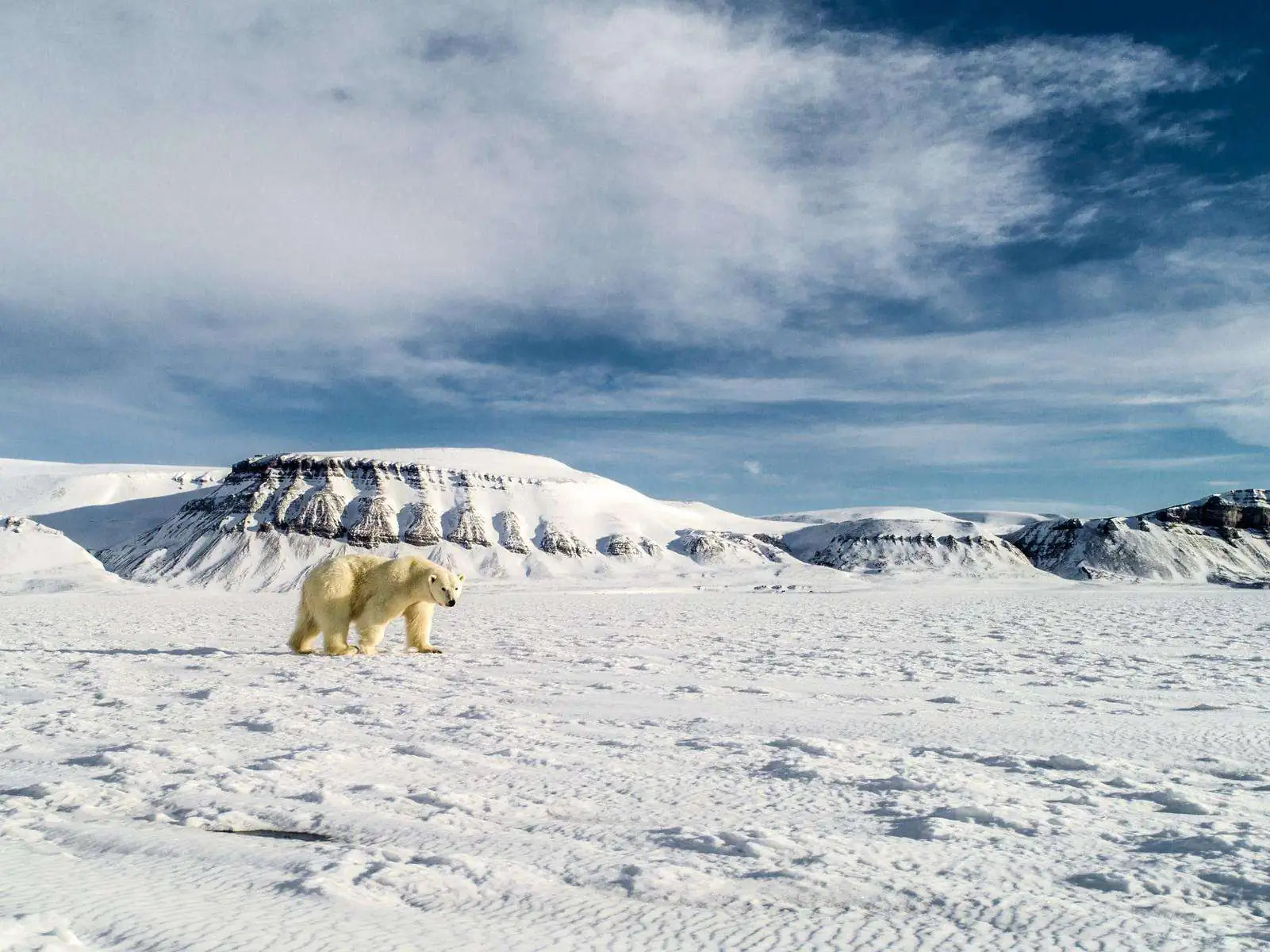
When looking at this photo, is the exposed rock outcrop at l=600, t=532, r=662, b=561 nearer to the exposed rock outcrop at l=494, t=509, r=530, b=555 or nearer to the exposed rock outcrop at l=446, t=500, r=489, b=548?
the exposed rock outcrop at l=494, t=509, r=530, b=555

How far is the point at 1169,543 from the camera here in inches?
3740

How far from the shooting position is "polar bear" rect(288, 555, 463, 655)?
492 inches

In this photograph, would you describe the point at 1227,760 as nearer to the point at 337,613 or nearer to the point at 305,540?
the point at 337,613

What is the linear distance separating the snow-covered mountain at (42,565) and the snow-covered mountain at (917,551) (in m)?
78.4

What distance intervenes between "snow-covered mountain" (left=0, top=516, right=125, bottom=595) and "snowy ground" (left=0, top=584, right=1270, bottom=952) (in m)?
57.5

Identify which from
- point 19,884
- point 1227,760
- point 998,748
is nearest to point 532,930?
point 19,884

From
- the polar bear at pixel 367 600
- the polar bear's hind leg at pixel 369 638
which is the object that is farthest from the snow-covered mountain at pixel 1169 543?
the polar bear's hind leg at pixel 369 638

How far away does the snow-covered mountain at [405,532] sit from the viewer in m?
81.9

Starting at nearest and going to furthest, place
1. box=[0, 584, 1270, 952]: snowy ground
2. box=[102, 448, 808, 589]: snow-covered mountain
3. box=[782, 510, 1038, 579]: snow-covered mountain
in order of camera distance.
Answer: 1. box=[0, 584, 1270, 952]: snowy ground
2. box=[102, 448, 808, 589]: snow-covered mountain
3. box=[782, 510, 1038, 579]: snow-covered mountain

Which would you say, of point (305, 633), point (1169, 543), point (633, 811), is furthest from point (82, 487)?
point (1169, 543)

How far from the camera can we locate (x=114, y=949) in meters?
2.48

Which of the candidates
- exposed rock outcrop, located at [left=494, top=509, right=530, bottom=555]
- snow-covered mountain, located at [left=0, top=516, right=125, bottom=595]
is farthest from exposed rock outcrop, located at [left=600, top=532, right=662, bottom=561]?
snow-covered mountain, located at [left=0, top=516, right=125, bottom=595]

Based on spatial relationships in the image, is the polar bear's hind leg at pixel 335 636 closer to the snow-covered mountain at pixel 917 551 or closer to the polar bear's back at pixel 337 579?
the polar bear's back at pixel 337 579

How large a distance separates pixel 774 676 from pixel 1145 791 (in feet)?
18.3
